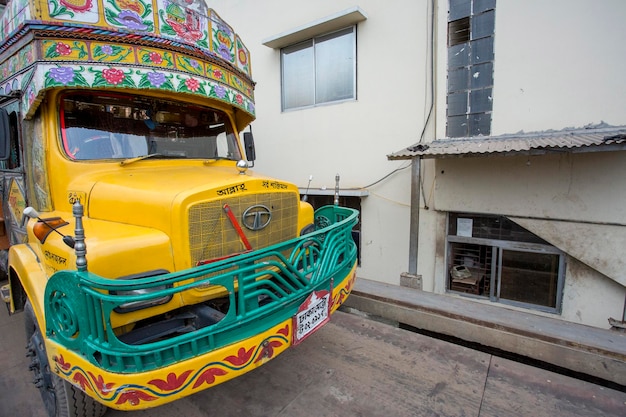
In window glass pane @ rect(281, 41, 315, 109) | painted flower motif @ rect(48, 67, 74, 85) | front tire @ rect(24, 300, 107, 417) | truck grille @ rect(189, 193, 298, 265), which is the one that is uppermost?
window glass pane @ rect(281, 41, 315, 109)

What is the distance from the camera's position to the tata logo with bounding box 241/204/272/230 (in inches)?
94.7

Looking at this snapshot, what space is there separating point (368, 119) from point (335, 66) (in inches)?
56.6

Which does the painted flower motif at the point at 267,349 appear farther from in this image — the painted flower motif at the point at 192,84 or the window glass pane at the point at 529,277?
the window glass pane at the point at 529,277

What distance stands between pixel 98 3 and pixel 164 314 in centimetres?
258

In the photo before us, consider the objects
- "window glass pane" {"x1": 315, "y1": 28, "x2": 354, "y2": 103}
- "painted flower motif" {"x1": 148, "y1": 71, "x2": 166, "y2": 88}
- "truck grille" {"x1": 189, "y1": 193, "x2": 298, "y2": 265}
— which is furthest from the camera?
"window glass pane" {"x1": 315, "y1": 28, "x2": 354, "y2": 103}

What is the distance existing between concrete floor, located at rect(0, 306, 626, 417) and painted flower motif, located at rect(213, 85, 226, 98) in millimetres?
2743

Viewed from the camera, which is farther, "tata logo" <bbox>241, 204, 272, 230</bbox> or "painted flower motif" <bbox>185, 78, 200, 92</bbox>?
"painted flower motif" <bbox>185, 78, 200, 92</bbox>

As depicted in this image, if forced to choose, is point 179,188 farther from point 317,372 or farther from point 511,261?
point 511,261

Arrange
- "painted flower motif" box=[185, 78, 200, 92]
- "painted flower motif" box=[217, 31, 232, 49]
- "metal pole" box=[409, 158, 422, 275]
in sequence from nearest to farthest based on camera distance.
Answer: "painted flower motif" box=[185, 78, 200, 92], "painted flower motif" box=[217, 31, 232, 49], "metal pole" box=[409, 158, 422, 275]

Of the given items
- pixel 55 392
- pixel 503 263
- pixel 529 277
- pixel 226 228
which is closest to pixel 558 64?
pixel 503 263

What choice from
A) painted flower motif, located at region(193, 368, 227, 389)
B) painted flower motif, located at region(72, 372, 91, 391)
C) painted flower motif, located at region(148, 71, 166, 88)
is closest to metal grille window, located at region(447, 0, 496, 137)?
painted flower motif, located at region(148, 71, 166, 88)

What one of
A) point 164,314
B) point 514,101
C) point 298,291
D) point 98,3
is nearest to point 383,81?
point 514,101

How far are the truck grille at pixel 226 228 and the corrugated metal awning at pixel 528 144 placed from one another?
124 inches

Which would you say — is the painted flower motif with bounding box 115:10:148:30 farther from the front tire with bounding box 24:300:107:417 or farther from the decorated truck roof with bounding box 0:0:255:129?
the front tire with bounding box 24:300:107:417
